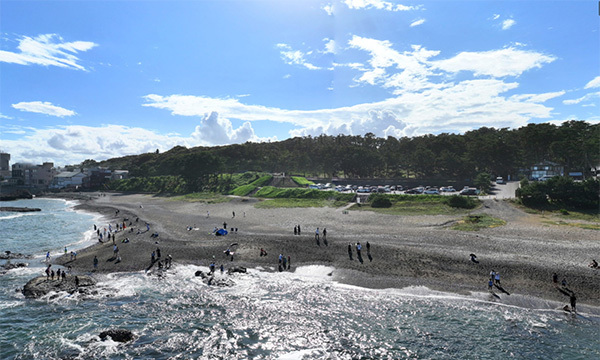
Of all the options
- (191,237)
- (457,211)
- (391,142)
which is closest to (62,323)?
(191,237)

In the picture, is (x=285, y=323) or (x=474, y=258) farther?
(x=474, y=258)

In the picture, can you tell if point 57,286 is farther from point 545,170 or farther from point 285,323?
point 545,170

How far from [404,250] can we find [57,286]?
34.4m

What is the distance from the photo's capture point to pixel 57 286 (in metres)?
27.1

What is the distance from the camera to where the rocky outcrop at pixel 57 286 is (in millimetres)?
26141

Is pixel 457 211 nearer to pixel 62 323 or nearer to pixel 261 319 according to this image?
pixel 261 319

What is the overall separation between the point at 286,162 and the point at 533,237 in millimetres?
100966

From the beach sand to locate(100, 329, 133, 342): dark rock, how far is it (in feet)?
45.3

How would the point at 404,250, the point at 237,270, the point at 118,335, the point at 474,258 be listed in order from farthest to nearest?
the point at 404,250 → the point at 237,270 → the point at 474,258 → the point at 118,335

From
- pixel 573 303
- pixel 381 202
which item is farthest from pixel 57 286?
pixel 381 202

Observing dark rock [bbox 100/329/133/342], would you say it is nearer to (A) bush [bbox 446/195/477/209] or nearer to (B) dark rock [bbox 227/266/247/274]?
(B) dark rock [bbox 227/266/247/274]

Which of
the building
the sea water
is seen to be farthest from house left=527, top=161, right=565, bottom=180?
the building

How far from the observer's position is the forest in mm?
70625

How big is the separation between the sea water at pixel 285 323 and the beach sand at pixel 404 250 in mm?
2860
